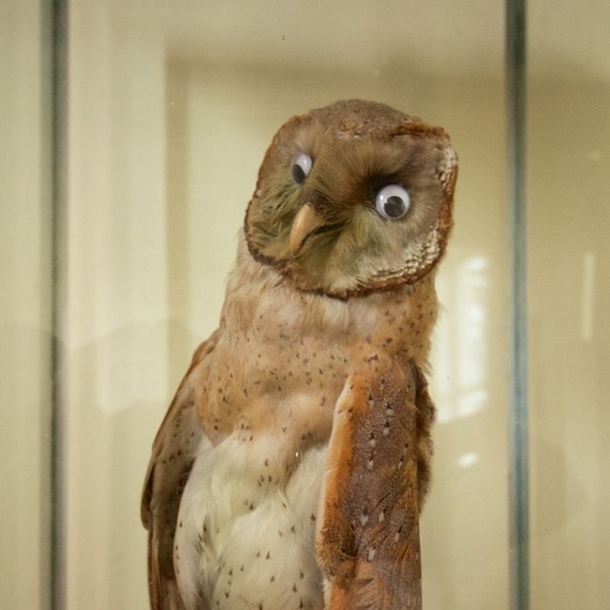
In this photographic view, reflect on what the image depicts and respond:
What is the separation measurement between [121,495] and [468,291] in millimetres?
478

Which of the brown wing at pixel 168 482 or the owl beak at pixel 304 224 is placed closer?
the owl beak at pixel 304 224

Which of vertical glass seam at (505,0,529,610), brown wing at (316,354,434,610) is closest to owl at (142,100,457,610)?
brown wing at (316,354,434,610)

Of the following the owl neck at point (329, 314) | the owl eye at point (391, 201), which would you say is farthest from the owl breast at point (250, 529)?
the owl eye at point (391, 201)

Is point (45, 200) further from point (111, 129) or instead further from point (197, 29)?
point (197, 29)

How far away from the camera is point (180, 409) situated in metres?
A: 0.94

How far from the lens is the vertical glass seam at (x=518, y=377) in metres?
0.98

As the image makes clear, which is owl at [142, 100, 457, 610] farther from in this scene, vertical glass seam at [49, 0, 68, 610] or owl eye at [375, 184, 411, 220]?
vertical glass seam at [49, 0, 68, 610]

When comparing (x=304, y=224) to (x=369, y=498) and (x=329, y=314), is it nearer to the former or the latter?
(x=329, y=314)

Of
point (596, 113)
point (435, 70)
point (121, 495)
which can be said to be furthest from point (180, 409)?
point (596, 113)

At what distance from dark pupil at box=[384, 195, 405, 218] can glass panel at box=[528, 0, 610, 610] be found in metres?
0.23

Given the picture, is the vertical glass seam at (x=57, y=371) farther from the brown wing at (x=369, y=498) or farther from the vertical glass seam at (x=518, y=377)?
the vertical glass seam at (x=518, y=377)

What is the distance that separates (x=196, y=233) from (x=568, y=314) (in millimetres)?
467

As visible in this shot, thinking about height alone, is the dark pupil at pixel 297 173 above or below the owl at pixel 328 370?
above

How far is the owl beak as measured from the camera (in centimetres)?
83
